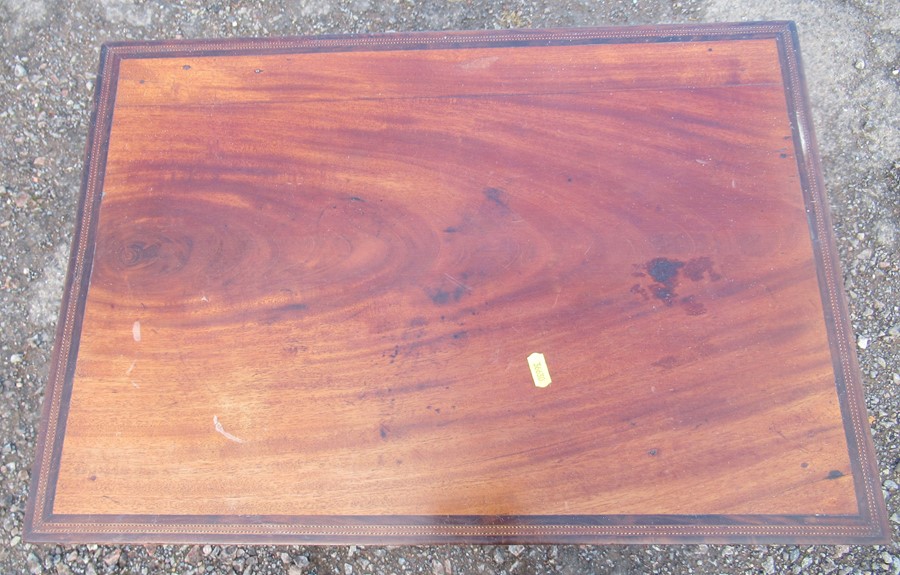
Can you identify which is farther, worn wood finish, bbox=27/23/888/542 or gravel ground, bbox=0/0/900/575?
gravel ground, bbox=0/0/900/575

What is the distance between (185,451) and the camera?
3.16 ft

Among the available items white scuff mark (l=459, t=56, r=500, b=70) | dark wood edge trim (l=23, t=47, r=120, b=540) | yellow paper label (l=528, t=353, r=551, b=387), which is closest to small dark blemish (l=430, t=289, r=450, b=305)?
yellow paper label (l=528, t=353, r=551, b=387)

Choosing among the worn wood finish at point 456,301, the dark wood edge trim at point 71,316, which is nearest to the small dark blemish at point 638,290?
the worn wood finish at point 456,301

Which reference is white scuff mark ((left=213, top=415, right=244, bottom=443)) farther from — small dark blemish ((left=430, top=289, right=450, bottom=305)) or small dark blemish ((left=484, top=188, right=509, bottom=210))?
small dark blemish ((left=484, top=188, right=509, bottom=210))

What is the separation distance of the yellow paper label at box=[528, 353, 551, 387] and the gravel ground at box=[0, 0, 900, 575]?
41cm

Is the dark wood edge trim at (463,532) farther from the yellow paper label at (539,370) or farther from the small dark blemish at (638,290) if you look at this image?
the small dark blemish at (638,290)

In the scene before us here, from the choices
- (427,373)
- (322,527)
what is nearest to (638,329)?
(427,373)

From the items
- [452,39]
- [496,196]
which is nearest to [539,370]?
[496,196]

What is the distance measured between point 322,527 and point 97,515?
0.35m

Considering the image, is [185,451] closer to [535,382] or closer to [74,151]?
[535,382]

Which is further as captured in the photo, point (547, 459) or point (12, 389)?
point (12, 389)

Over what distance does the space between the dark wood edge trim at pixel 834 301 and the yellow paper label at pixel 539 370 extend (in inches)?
17.7

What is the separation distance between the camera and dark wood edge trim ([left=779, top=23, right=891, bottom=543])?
93 cm

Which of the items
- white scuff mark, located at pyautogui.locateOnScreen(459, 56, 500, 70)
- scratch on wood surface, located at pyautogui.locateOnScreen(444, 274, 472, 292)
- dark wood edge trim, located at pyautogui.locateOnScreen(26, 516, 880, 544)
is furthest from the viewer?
white scuff mark, located at pyautogui.locateOnScreen(459, 56, 500, 70)
